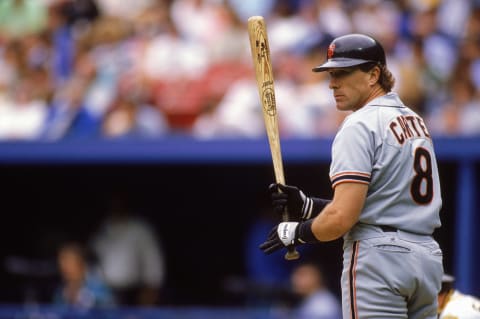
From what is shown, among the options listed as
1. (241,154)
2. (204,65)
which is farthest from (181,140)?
(204,65)

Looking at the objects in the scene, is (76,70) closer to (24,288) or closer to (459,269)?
(24,288)

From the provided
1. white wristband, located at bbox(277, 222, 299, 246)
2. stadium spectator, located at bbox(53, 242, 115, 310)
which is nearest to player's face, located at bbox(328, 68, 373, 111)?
white wristband, located at bbox(277, 222, 299, 246)

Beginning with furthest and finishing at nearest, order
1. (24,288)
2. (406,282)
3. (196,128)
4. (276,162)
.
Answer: (24,288), (196,128), (276,162), (406,282)

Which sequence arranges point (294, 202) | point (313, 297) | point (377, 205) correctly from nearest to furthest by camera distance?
point (377, 205) → point (294, 202) → point (313, 297)

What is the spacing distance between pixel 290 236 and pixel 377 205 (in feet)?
1.13

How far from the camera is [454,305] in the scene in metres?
4.12

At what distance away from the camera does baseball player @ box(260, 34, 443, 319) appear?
345 cm

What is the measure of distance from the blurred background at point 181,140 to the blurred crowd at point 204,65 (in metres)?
0.01

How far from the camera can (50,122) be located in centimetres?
866

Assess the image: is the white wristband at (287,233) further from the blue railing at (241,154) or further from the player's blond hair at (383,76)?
the blue railing at (241,154)

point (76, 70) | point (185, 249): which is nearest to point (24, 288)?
point (185, 249)

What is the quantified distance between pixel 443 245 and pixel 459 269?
117 cm

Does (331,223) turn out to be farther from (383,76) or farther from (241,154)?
(241,154)

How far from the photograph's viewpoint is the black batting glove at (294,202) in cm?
373
